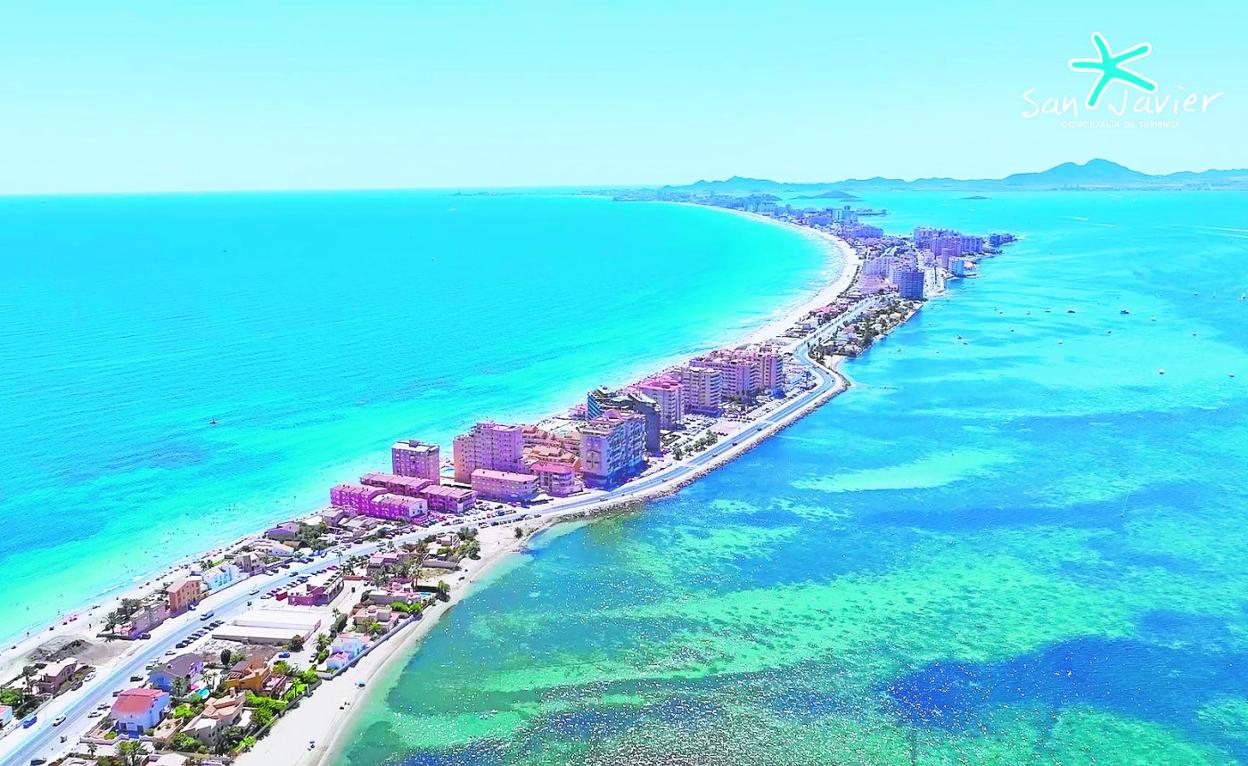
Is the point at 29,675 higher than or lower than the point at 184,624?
higher

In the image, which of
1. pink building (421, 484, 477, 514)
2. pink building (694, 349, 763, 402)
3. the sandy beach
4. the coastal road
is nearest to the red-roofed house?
the coastal road

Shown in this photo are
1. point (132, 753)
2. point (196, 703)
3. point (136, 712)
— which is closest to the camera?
point (132, 753)

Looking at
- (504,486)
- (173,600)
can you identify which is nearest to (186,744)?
(173,600)

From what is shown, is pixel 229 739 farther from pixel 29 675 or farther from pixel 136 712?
pixel 29 675

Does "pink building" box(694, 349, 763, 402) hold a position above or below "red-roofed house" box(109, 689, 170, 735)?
above

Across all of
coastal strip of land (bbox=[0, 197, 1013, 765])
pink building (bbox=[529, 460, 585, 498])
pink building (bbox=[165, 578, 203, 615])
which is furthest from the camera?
pink building (bbox=[529, 460, 585, 498])

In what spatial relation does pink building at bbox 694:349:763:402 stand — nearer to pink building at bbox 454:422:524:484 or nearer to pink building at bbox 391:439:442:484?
pink building at bbox 454:422:524:484

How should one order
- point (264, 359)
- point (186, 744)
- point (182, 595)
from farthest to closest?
point (264, 359) < point (182, 595) < point (186, 744)
